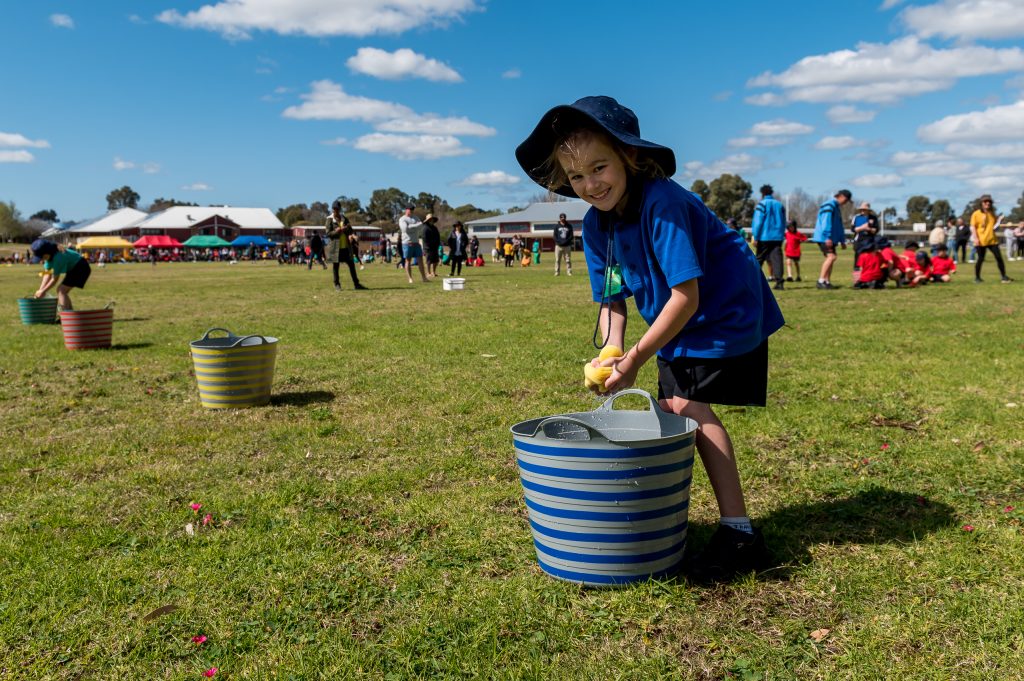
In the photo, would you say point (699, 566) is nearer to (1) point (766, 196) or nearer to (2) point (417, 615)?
(2) point (417, 615)

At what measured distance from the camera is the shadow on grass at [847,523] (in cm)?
327

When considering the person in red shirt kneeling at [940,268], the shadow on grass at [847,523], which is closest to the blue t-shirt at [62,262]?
the shadow on grass at [847,523]

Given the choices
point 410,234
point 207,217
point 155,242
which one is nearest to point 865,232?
point 410,234

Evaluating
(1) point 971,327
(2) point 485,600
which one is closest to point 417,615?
(2) point 485,600

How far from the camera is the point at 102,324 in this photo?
9367 millimetres

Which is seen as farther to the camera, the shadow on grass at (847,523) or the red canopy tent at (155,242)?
the red canopy tent at (155,242)

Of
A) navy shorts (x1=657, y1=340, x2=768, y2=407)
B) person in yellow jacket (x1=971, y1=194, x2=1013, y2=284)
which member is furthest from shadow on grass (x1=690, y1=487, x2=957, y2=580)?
person in yellow jacket (x1=971, y1=194, x2=1013, y2=284)

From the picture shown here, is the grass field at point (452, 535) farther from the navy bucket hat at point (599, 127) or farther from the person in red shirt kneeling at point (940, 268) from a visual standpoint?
the person in red shirt kneeling at point (940, 268)

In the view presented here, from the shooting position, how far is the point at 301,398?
650 cm

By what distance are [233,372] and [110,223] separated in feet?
414

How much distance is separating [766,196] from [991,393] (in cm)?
1008

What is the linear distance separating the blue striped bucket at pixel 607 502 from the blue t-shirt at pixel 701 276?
1.07 feet

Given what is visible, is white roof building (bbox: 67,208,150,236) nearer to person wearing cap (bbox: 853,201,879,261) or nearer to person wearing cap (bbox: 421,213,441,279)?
person wearing cap (bbox: 421,213,441,279)

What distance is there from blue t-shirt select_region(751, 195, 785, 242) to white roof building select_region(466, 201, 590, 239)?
302 ft
